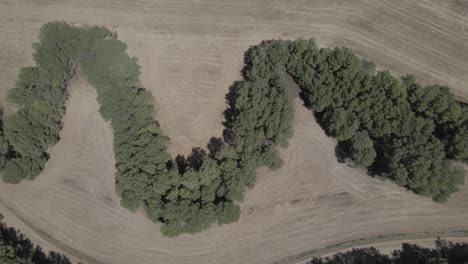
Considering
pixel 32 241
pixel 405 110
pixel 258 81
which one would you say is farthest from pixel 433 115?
pixel 32 241

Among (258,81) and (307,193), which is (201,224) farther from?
(258,81)

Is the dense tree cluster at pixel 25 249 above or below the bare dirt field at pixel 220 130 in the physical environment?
below

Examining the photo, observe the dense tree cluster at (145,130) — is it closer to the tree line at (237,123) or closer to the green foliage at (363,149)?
the tree line at (237,123)

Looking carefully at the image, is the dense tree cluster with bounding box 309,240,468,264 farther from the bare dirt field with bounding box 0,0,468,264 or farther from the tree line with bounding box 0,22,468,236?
the tree line with bounding box 0,22,468,236

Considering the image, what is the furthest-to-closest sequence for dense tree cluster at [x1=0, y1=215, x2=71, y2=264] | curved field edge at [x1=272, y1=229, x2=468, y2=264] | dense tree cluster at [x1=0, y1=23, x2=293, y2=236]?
1. dense tree cluster at [x1=0, y1=215, x2=71, y2=264]
2. curved field edge at [x1=272, y1=229, x2=468, y2=264]
3. dense tree cluster at [x1=0, y1=23, x2=293, y2=236]

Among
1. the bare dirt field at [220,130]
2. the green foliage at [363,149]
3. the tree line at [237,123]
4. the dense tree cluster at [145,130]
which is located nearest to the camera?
the tree line at [237,123]

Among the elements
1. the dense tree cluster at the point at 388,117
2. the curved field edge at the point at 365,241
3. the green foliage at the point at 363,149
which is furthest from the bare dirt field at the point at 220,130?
the dense tree cluster at the point at 388,117

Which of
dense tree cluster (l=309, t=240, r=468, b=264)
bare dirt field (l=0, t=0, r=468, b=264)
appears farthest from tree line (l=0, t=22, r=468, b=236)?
dense tree cluster (l=309, t=240, r=468, b=264)
